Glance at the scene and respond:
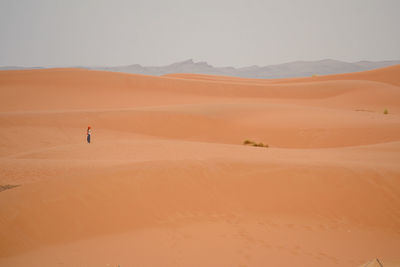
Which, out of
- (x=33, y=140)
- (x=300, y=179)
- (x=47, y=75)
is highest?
(x=47, y=75)

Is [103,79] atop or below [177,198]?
atop

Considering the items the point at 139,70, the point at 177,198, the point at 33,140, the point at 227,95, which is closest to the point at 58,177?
the point at 177,198

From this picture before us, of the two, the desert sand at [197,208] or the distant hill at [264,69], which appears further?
the distant hill at [264,69]

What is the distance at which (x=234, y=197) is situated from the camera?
22.1 ft

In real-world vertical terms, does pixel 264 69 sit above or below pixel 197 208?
above

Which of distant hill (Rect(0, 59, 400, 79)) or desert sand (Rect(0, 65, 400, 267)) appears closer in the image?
desert sand (Rect(0, 65, 400, 267))

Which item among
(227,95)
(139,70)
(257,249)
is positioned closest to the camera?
(257,249)

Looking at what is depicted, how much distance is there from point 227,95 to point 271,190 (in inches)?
1114

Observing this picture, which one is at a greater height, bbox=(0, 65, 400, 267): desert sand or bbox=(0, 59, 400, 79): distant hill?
bbox=(0, 59, 400, 79): distant hill

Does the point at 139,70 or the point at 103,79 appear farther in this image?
the point at 139,70

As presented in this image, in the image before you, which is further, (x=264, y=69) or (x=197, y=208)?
(x=264, y=69)

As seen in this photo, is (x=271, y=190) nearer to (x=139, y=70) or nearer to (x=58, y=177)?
(x=58, y=177)

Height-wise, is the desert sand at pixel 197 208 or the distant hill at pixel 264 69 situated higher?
the distant hill at pixel 264 69

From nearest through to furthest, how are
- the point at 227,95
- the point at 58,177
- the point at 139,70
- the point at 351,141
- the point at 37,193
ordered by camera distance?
the point at 37,193 → the point at 58,177 → the point at 351,141 → the point at 227,95 → the point at 139,70
